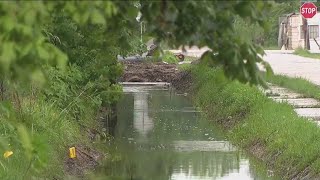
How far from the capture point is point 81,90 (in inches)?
604

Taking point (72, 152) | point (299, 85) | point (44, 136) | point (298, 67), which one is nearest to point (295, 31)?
point (298, 67)

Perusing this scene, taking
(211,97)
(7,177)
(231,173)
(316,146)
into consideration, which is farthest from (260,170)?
(211,97)

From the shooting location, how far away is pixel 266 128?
1436cm

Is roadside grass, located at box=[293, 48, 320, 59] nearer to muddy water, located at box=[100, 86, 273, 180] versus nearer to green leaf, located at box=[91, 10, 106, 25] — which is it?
muddy water, located at box=[100, 86, 273, 180]

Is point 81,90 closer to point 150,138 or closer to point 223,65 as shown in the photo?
point 150,138

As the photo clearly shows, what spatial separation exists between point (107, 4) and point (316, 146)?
27.3 ft

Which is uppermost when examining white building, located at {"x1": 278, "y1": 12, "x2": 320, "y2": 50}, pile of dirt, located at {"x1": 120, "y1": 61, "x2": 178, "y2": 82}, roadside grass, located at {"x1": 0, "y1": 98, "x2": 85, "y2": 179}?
white building, located at {"x1": 278, "y1": 12, "x2": 320, "y2": 50}

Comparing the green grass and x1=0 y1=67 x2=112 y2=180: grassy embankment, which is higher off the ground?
the green grass

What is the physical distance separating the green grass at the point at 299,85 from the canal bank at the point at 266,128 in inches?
47.9

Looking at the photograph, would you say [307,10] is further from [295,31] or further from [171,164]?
[171,164]

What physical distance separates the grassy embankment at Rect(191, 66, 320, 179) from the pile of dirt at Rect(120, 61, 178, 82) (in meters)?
8.10

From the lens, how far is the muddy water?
1265 cm

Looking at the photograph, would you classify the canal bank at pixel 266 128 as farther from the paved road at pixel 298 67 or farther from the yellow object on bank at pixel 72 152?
the paved road at pixel 298 67

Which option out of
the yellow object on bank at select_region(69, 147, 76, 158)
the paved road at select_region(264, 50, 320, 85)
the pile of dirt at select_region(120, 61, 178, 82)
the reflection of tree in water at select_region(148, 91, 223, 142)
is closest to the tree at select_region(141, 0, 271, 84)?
the yellow object on bank at select_region(69, 147, 76, 158)
